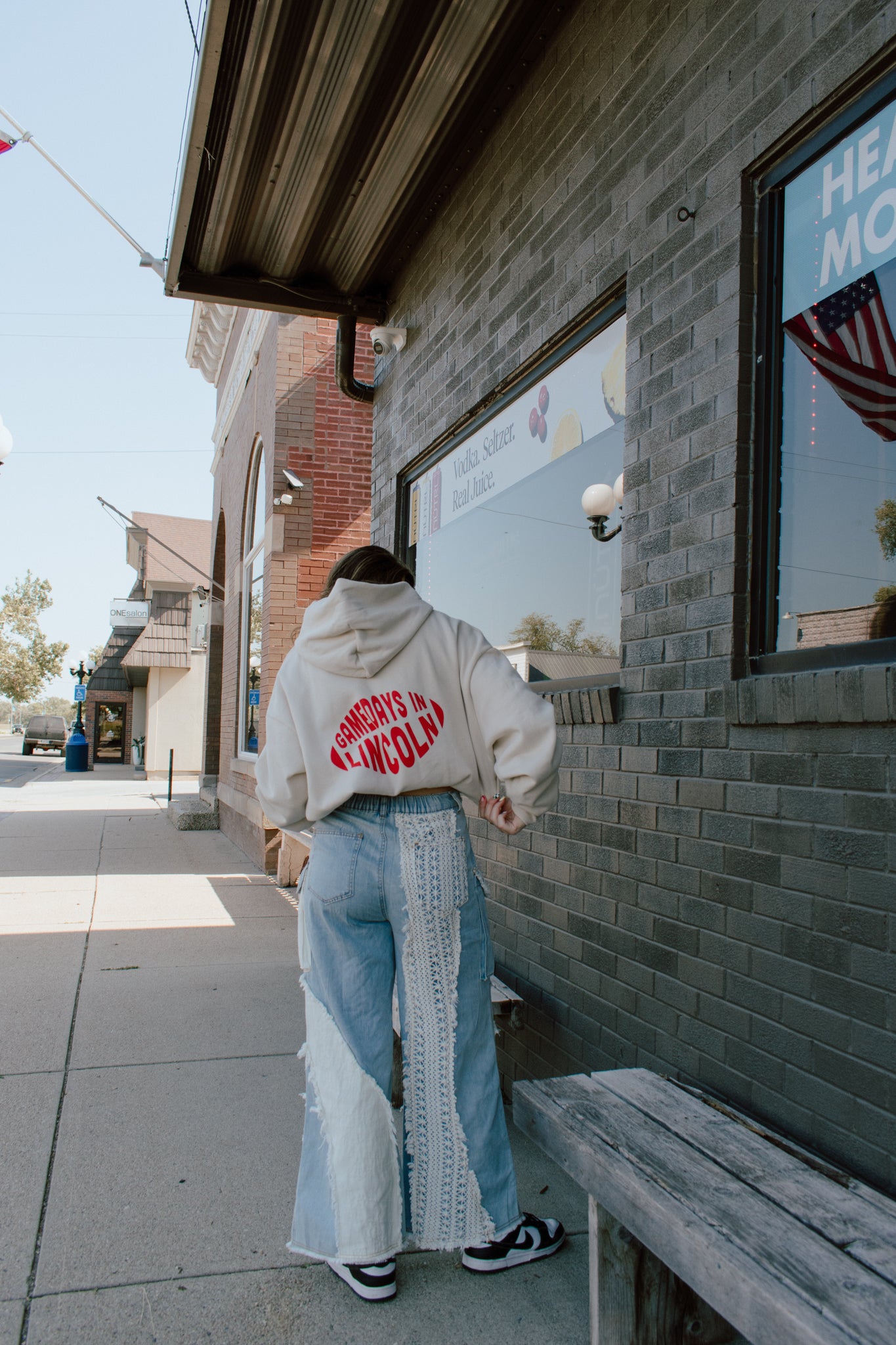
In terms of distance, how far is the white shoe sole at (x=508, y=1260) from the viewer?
2.58 meters

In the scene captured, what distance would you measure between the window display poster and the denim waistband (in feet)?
5.73

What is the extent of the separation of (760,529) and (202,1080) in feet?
9.77

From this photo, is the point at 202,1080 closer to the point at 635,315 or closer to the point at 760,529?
the point at 760,529

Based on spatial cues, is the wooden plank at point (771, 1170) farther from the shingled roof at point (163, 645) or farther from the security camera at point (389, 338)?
the shingled roof at point (163, 645)

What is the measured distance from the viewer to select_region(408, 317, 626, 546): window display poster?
12.2 feet

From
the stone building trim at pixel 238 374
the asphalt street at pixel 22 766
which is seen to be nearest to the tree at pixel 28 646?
the asphalt street at pixel 22 766

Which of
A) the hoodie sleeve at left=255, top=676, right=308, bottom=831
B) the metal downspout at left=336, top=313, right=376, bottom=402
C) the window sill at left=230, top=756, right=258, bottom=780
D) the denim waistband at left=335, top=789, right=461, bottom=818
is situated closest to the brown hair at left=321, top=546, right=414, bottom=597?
the hoodie sleeve at left=255, top=676, right=308, bottom=831

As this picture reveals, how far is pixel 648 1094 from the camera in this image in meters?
2.46

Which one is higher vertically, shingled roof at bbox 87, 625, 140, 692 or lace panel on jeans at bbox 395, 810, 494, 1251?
shingled roof at bbox 87, 625, 140, 692

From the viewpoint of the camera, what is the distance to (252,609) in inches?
483

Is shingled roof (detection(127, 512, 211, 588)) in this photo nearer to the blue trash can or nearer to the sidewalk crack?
the blue trash can

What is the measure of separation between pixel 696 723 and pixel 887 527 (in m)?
0.76

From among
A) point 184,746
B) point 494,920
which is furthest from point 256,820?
point 184,746

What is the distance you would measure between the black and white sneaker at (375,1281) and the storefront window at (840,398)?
72.4 inches
